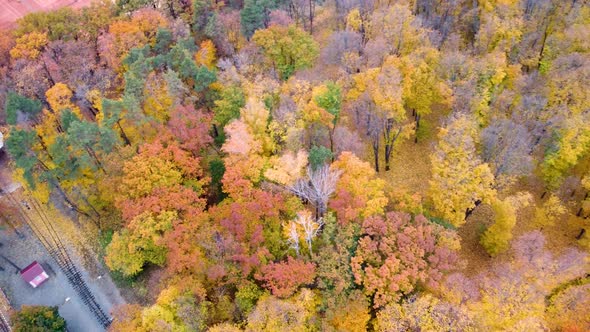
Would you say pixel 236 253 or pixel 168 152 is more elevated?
pixel 168 152

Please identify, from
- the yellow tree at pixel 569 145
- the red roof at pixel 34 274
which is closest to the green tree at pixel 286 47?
A: the yellow tree at pixel 569 145

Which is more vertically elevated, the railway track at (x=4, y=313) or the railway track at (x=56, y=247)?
the railway track at (x=56, y=247)

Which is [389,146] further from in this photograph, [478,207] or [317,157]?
[317,157]

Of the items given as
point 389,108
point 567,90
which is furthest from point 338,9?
point 567,90

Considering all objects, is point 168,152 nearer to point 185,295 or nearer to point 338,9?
point 185,295

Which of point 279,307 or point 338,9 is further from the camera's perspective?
point 338,9

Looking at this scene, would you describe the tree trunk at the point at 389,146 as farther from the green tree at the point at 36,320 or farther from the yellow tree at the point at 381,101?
the green tree at the point at 36,320
